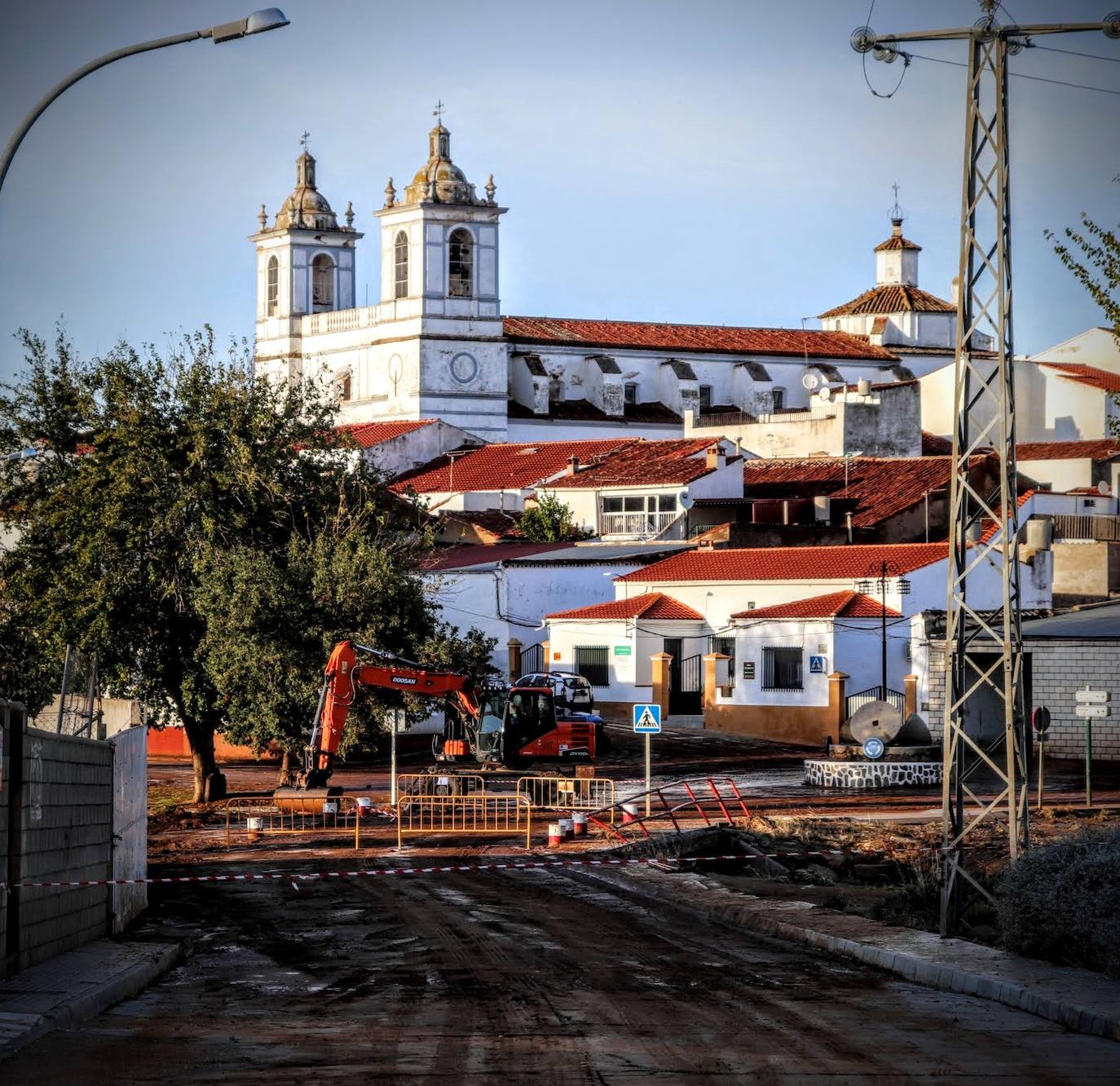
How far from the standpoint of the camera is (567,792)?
3659cm

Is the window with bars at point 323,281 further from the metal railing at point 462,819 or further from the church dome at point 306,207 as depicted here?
the metal railing at point 462,819

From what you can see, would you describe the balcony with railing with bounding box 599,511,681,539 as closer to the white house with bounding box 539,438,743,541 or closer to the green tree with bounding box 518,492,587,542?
the white house with bounding box 539,438,743,541

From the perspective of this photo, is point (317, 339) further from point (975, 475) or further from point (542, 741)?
point (542, 741)

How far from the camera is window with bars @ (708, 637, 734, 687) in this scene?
175 feet

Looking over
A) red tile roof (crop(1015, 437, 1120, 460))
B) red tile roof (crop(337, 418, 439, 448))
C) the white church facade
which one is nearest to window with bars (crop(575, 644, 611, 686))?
red tile roof (crop(337, 418, 439, 448))

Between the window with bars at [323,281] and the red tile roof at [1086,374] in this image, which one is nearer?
the red tile roof at [1086,374]

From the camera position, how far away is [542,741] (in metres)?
43.8

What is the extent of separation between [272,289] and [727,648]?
71.3 meters

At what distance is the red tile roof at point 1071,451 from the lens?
8831 cm

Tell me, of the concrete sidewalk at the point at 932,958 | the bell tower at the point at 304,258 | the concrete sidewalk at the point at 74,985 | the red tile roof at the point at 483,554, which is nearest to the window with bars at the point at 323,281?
the bell tower at the point at 304,258

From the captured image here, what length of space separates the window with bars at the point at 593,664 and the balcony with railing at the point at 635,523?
14918 millimetres

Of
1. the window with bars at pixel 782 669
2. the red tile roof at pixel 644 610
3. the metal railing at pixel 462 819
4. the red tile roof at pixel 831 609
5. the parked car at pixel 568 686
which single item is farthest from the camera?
the red tile roof at pixel 644 610

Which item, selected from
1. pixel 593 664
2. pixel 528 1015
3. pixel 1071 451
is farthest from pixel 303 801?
pixel 1071 451

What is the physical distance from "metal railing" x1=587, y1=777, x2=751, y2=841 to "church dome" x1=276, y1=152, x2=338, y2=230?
3427 inches
